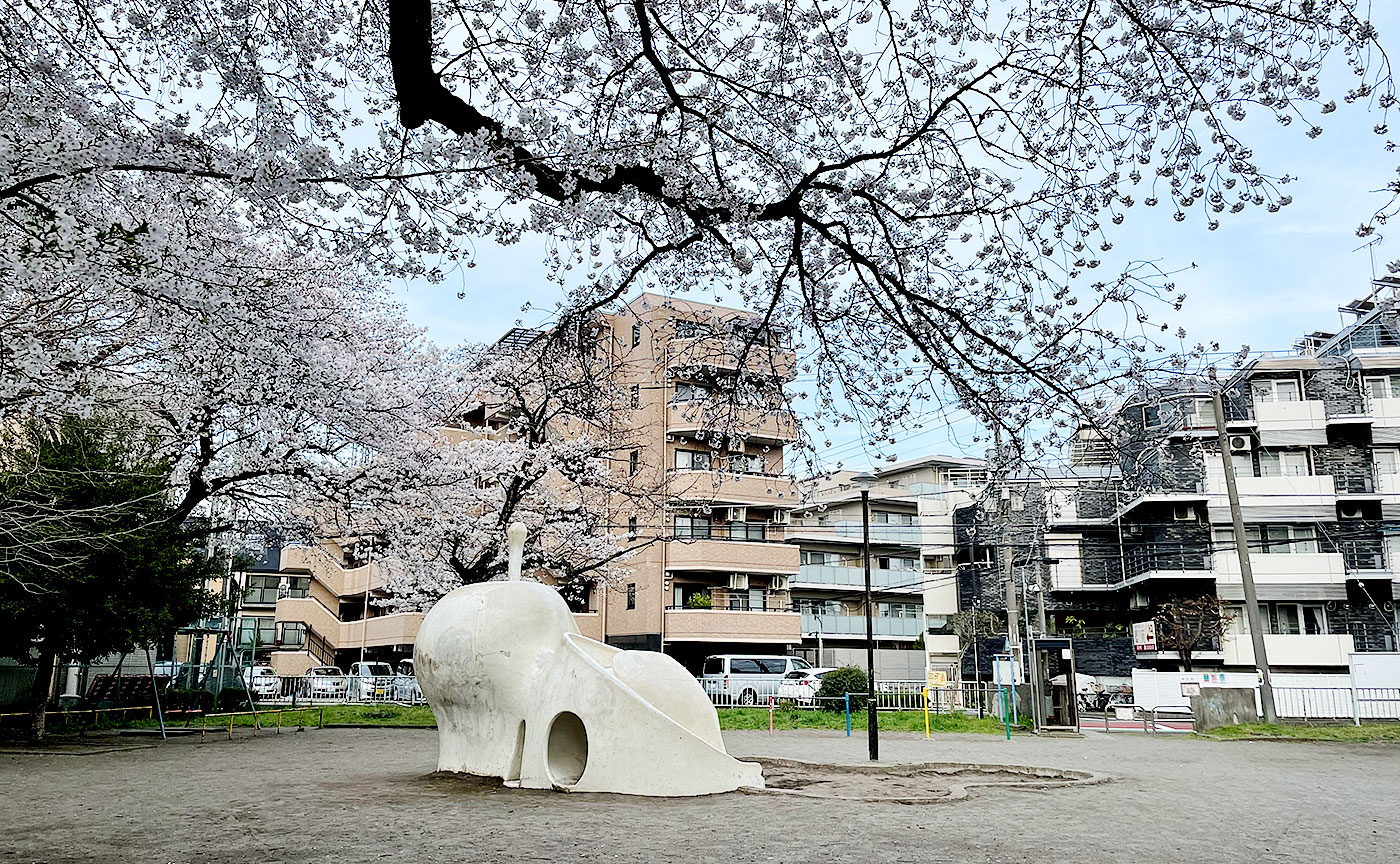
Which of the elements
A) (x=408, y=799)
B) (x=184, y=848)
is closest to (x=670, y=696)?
(x=408, y=799)

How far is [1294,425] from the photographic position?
36406 mm

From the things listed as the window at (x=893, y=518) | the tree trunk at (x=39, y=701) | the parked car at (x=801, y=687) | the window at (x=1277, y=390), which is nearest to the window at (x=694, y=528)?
the parked car at (x=801, y=687)

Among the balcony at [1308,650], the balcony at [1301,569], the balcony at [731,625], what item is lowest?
the balcony at [1308,650]

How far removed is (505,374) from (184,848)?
1411 centimetres

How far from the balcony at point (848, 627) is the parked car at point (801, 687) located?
11.2 meters

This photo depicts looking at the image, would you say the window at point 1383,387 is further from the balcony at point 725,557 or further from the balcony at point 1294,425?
the balcony at point 725,557

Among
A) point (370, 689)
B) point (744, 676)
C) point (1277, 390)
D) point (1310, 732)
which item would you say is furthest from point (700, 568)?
point (1277, 390)

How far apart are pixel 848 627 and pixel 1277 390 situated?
1952 cm

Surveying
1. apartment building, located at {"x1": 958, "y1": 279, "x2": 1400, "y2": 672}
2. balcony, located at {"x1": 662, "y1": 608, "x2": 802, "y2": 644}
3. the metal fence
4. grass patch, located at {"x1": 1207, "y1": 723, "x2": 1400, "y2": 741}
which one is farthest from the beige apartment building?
the metal fence

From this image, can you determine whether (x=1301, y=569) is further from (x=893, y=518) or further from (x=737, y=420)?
(x=737, y=420)

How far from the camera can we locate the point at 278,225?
20.9ft

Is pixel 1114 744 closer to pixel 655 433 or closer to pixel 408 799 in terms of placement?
pixel 408 799

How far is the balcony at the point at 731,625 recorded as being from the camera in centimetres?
3569

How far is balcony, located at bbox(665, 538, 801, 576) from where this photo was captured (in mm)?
36656
